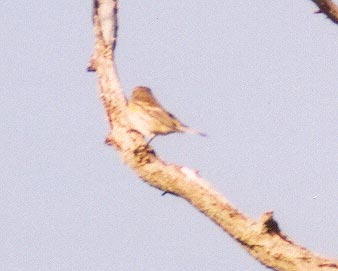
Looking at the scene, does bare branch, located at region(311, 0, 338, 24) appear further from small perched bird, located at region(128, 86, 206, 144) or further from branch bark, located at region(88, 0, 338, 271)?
small perched bird, located at region(128, 86, 206, 144)

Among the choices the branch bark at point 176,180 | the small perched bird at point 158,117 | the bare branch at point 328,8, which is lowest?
the branch bark at point 176,180

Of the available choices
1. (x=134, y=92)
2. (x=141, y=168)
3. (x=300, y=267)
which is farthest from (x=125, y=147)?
(x=134, y=92)

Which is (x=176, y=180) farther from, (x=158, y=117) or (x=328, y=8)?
(x=158, y=117)

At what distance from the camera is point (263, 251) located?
278 centimetres

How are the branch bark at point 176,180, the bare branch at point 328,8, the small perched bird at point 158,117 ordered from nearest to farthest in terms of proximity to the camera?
1. the branch bark at point 176,180
2. the bare branch at point 328,8
3. the small perched bird at point 158,117

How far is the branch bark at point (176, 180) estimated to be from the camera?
2738 millimetres

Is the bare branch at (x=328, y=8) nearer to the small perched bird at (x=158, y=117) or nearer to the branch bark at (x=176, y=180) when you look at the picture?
the branch bark at (x=176, y=180)

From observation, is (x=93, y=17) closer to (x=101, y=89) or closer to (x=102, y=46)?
(x=102, y=46)

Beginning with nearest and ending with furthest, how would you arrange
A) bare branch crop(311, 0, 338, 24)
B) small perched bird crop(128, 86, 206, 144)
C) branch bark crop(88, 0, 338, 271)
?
branch bark crop(88, 0, 338, 271) < bare branch crop(311, 0, 338, 24) < small perched bird crop(128, 86, 206, 144)

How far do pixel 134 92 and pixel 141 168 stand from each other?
2463 millimetres

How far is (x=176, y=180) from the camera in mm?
2910

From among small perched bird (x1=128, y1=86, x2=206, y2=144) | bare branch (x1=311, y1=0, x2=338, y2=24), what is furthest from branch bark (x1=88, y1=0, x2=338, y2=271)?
small perched bird (x1=128, y1=86, x2=206, y2=144)

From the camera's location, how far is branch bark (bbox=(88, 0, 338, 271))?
274 centimetres

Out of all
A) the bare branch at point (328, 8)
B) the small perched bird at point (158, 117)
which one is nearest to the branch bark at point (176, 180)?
the bare branch at point (328, 8)
